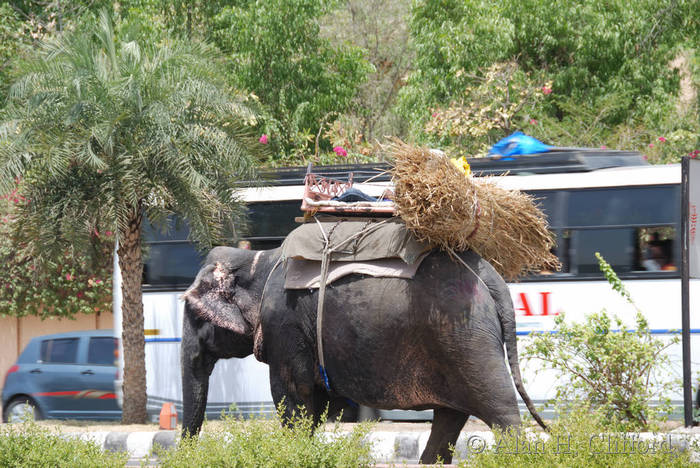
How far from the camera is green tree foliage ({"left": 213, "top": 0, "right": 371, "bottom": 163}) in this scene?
16.6m

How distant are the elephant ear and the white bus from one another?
321cm

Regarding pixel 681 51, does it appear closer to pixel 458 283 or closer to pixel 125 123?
pixel 125 123

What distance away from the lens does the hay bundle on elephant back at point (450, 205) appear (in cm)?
549

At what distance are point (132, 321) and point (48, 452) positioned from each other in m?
6.07

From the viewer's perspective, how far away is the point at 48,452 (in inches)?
226

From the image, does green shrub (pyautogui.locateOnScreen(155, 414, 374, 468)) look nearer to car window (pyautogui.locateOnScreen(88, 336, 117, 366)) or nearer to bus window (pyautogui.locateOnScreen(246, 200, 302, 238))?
bus window (pyautogui.locateOnScreen(246, 200, 302, 238))

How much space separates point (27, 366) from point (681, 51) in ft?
42.2

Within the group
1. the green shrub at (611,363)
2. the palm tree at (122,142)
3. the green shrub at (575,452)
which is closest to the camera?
the green shrub at (575,452)

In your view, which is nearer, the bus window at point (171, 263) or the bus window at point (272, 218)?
the bus window at point (272, 218)

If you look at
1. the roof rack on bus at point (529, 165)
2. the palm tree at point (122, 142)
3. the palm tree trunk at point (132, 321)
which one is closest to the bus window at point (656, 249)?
the roof rack on bus at point (529, 165)

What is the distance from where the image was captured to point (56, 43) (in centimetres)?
1164

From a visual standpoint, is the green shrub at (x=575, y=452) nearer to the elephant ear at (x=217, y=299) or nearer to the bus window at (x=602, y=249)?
the elephant ear at (x=217, y=299)

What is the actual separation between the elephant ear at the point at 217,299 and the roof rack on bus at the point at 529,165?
3.93 metres

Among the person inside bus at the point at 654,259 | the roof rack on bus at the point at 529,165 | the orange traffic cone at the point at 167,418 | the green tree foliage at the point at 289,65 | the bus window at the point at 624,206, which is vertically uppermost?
the green tree foliage at the point at 289,65
